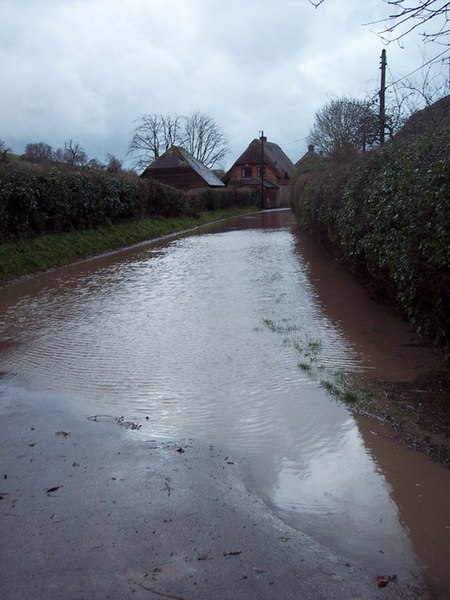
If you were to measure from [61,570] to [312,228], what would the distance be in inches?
676

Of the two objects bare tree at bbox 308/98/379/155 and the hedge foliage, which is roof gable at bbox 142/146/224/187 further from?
the hedge foliage

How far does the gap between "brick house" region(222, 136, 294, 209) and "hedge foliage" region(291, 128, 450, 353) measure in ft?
185

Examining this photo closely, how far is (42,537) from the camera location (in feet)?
10.4

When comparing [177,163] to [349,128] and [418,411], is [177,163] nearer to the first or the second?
[349,128]

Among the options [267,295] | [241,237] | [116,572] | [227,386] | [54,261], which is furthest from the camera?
[241,237]

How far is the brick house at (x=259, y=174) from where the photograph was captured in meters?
66.8

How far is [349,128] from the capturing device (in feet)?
73.8

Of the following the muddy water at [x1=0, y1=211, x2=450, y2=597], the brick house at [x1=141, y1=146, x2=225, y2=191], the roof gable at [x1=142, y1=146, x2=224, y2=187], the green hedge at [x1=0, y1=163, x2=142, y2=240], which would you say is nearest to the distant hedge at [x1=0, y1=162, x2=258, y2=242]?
the green hedge at [x1=0, y1=163, x2=142, y2=240]

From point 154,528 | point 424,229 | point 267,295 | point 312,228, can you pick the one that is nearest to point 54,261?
point 267,295

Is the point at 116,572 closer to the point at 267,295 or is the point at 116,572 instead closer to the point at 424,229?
the point at 424,229

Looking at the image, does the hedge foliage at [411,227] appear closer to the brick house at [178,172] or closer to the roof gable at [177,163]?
the brick house at [178,172]

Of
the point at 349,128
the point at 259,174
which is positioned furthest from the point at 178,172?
the point at 349,128

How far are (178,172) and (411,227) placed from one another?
152 feet

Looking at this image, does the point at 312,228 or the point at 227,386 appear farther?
the point at 312,228
